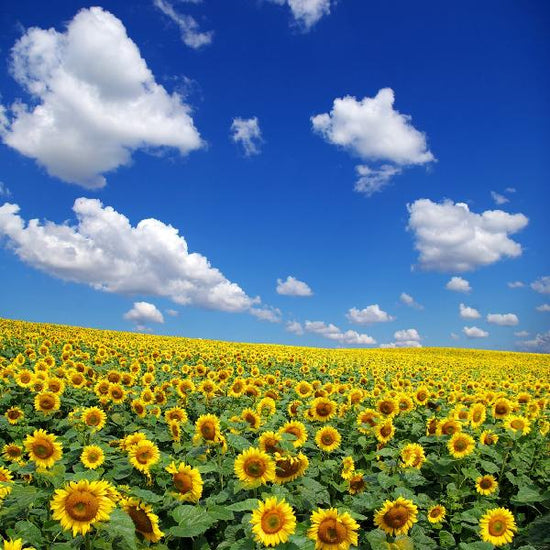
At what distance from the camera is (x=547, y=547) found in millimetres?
4238

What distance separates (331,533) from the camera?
3451 millimetres

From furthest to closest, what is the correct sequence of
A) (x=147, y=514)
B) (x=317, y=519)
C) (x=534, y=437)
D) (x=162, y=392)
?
(x=162, y=392)
(x=534, y=437)
(x=147, y=514)
(x=317, y=519)

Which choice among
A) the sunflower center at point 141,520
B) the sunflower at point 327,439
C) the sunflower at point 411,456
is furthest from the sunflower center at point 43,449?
the sunflower at point 411,456

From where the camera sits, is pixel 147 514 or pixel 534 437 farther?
pixel 534 437

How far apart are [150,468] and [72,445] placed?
1287 mm

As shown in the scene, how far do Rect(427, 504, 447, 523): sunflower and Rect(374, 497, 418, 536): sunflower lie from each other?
39.3 inches

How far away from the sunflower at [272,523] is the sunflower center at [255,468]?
72 cm

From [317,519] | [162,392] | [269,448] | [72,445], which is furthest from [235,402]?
[317,519]

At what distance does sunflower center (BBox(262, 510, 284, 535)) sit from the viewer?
11.3 feet

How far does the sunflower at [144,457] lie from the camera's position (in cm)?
494

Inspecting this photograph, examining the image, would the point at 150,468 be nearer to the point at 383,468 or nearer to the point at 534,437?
Result: the point at 383,468

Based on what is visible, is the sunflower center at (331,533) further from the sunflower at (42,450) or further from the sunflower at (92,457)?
the sunflower at (42,450)

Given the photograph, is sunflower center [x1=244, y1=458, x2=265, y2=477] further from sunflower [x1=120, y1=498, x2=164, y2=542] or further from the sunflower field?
sunflower [x1=120, y1=498, x2=164, y2=542]

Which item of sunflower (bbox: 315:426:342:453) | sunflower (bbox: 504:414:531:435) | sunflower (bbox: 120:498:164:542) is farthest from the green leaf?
sunflower (bbox: 504:414:531:435)
